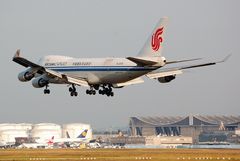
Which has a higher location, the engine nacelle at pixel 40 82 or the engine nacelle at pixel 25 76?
the engine nacelle at pixel 25 76

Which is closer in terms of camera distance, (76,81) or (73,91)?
(76,81)

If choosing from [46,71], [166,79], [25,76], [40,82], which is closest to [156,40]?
[166,79]

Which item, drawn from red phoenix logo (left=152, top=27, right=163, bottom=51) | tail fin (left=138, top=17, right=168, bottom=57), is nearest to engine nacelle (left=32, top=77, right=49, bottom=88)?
tail fin (left=138, top=17, right=168, bottom=57)

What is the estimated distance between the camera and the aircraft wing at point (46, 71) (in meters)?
92.1

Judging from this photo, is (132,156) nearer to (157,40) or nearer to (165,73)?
(165,73)

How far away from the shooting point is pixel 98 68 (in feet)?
324

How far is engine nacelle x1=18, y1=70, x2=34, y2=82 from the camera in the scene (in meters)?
98.5

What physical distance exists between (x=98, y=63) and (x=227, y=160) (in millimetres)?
24928

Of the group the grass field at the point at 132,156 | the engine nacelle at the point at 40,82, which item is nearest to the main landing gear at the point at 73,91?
the engine nacelle at the point at 40,82

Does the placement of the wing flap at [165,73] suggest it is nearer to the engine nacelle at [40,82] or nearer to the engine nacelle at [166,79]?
the engine nacelle at [166,79]

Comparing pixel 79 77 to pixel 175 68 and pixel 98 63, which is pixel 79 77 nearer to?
pixel 98 63

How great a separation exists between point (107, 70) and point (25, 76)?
41.6 ft

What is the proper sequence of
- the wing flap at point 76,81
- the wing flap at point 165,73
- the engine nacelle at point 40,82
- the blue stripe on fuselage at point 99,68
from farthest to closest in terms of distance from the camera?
the engine nacelle at point 40,82 → the wing flap at point 76,81 → the wing flap at point 165,73 → the blue stripe on fuselage at point 99,68

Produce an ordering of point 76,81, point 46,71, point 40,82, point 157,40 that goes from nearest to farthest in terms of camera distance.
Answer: point 157,40 → point 46,71 → point 76,81 → point 40,82
